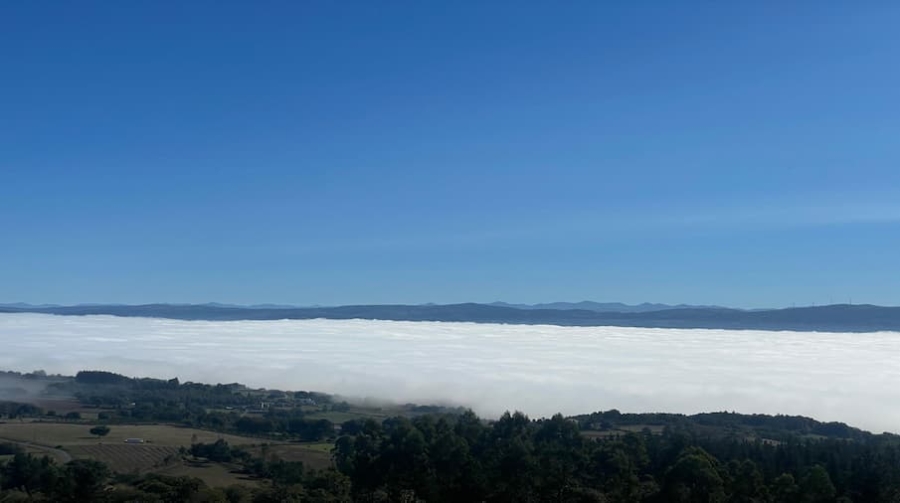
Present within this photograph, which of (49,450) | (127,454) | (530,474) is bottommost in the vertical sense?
(127,454)

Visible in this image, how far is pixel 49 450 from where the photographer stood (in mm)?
70875

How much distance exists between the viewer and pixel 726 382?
276ft

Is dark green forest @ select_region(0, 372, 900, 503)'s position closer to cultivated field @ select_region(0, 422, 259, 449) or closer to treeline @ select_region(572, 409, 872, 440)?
treeline @ select_region(572, 409, 872, 440)

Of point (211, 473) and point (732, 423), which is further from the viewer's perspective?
point (732, 423)

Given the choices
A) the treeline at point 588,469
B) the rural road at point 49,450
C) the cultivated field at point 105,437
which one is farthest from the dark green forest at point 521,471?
the cultivated field at point 105,437

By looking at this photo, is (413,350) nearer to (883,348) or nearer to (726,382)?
(726,382)

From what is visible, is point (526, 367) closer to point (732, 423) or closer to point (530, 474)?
point (732, 423)

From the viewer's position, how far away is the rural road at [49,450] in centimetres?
6673

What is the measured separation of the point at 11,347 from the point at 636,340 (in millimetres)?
92031

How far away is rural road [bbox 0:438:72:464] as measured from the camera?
2627 inches

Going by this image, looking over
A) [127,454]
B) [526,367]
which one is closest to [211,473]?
[127,454]

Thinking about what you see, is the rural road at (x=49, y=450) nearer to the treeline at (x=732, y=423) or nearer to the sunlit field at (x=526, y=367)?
the sunlit field at (x=526, y=367)

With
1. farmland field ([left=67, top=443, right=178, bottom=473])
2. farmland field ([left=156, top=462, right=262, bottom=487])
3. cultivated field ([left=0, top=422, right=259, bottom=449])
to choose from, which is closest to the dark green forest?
farmland field ([left=156, top=462, right=262, bottom=487])

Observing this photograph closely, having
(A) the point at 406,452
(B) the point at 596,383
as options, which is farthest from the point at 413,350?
(A) the point at 406,452
